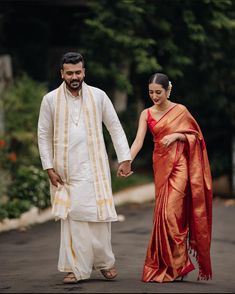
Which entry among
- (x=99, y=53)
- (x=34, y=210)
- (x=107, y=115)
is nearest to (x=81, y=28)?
(x=99, y=53)

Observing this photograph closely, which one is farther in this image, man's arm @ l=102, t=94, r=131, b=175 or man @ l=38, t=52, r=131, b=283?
man's arm @ l=102, t=94, r=131, b=175

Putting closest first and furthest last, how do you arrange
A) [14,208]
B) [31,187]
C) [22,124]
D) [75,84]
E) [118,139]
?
[75,84]
[118,139]
[14,208]
[31,187]
[22,124]

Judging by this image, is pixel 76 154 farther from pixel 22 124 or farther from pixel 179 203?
pixel 22 124

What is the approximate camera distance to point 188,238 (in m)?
Result: 9.73

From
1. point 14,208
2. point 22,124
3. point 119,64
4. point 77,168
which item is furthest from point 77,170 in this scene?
point 119,64

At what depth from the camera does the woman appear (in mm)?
9398

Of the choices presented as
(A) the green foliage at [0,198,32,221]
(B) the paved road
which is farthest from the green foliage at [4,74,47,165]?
(B) the paved road

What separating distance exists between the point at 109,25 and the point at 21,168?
3.20m

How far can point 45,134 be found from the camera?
30.6 feet

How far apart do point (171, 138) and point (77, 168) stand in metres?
0.95

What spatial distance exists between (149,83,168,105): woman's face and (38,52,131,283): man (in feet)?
1.74

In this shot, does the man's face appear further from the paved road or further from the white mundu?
the paved road

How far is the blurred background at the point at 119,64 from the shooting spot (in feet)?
54.6

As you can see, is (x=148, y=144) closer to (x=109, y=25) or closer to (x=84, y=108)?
(x=109, y=25)
